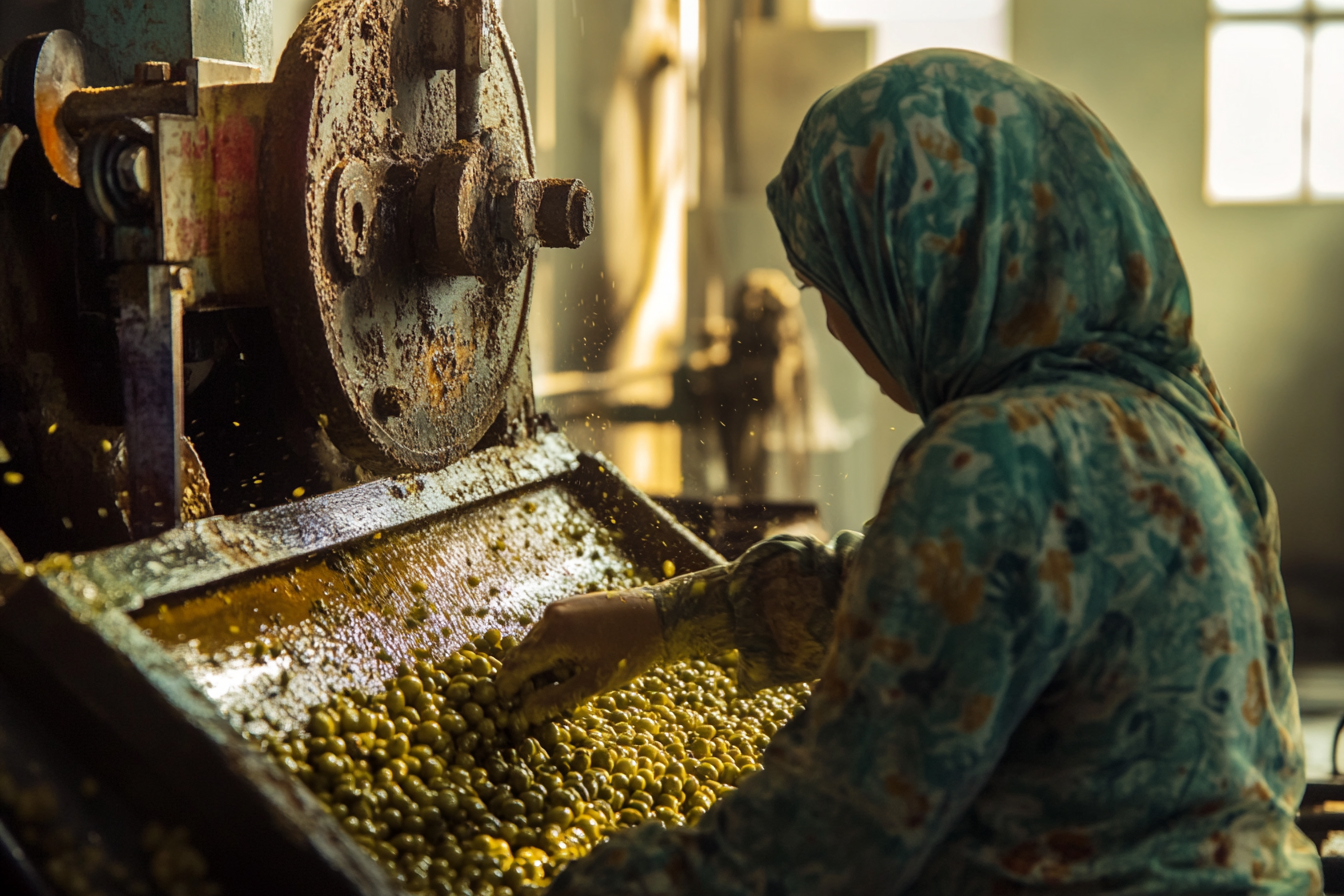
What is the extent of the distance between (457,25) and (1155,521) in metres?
1.19

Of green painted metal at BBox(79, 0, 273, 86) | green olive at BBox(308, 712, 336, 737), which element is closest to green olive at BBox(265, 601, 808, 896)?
green olive at BBox(308, 712, 336, 737)

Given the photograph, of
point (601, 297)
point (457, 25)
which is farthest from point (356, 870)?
point (601, 297)

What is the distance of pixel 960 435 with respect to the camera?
97 cm

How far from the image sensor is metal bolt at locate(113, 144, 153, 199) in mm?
1311

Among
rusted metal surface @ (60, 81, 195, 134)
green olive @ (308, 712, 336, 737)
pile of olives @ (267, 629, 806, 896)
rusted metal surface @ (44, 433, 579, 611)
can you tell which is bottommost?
pile of olives @ (267, 629, 806, 896)

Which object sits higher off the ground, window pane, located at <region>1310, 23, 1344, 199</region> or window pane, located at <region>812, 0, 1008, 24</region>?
window pane, located at <region>812, 0, 1008, 24</region>

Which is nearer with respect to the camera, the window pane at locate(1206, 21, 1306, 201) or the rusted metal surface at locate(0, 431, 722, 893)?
the rusted metal surface at locate(0, 431, 722, 893)

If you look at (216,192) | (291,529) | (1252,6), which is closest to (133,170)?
(216,192)

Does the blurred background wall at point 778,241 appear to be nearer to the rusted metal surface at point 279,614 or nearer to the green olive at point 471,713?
the rusted metal surface at point 279,614

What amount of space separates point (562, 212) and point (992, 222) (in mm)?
795

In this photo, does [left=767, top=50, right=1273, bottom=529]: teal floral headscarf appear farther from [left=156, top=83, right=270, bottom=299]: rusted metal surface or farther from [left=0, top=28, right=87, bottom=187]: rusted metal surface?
[left=0, top=28, right=87, bottom=187]: rusted metal surface

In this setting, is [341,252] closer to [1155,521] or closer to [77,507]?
[77,507]

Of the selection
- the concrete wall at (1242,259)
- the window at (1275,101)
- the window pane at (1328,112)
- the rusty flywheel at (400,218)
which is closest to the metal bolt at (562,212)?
the rusty flywheel at (400,218)

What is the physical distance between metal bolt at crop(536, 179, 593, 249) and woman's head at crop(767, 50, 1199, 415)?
2.09ft
